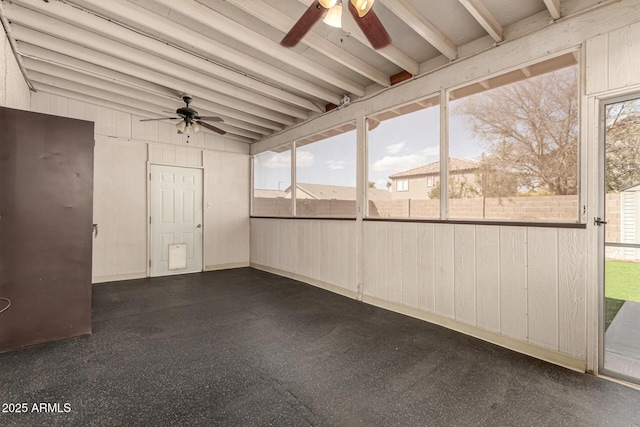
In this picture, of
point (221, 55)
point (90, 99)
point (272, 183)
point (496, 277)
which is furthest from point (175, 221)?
point (496, 277)

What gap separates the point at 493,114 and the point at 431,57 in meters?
1.02

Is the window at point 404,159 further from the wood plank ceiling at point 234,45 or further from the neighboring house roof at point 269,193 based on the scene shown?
the neighboring house roof at point 269,193

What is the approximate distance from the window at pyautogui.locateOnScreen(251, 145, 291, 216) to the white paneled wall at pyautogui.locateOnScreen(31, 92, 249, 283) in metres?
0.71

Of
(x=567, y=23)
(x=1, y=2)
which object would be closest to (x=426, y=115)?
(x=567, y=23)

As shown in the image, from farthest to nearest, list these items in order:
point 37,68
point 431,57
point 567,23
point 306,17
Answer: point 37,68 → point 431,57 → point 567,23 → point 306,17

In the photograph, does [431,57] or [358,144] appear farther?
[358,144]

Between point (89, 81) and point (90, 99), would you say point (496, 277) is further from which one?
point (90, 99)

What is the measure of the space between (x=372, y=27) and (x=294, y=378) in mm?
2509

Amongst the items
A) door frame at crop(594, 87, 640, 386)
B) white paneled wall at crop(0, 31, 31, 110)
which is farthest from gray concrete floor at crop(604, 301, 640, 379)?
white paneled wall at crop(0, 31, 31, 110)

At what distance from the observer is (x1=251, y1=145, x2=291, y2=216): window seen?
5.55m

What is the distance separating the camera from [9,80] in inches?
121

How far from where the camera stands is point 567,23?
92.4 inches

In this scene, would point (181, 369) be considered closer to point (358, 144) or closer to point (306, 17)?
point (306, 17)

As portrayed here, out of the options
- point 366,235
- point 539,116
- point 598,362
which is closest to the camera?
point 598,362
